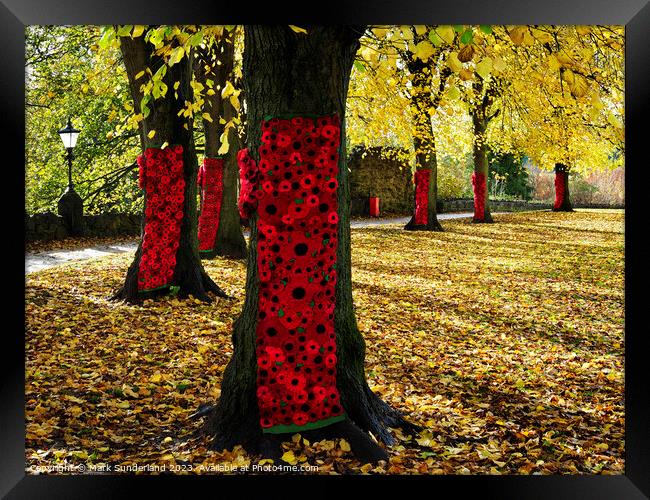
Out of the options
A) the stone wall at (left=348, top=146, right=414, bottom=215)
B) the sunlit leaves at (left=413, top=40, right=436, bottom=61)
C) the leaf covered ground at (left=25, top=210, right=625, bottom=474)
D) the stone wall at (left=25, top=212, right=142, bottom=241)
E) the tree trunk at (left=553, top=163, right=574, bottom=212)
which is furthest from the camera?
the tree trunk at (left=553, top=163, right=574, bottom=212)

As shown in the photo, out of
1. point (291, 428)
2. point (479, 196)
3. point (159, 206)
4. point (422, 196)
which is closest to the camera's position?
point (291, 428)

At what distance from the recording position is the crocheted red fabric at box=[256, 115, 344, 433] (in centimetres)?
332

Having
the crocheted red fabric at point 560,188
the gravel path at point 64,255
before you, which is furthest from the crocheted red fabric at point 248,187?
the crocheted red fabric at point 560,188

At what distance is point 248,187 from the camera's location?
3.43 metres

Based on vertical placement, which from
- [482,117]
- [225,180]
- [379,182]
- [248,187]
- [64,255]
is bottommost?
[64,255]

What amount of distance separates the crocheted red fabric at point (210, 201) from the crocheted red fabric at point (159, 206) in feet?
12.0

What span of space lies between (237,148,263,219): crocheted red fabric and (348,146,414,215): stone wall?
63.0 ft

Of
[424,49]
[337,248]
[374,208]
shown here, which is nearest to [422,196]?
[374,208]

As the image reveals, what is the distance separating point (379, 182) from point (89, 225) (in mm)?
12617

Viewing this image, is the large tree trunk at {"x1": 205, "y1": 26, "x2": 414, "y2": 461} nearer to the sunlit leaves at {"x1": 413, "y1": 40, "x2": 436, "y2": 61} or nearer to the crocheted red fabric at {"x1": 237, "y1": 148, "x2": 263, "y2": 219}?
the crocheted red fabric at {"x1": 237, "y1": 148, "x2": 263, "y2": 219}

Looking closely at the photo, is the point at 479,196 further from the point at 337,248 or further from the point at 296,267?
the point at 296,267

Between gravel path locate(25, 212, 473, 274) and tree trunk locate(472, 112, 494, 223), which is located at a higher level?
tree trunk locate(472, 112, 494, 223)

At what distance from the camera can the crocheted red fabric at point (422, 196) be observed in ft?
60.5

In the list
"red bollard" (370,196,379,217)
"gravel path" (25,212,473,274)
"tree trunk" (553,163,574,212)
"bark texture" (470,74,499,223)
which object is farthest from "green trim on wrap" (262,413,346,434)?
"tree trunk" (553,163,574,212)
